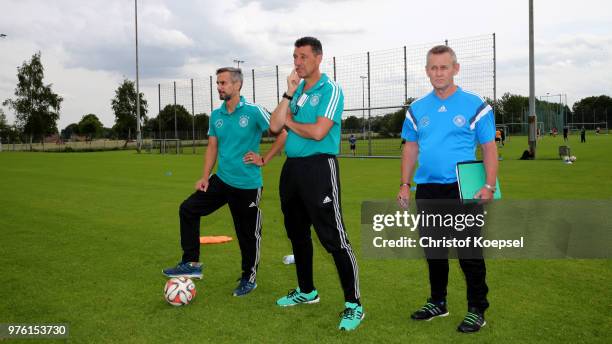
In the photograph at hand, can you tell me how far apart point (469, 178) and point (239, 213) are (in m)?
2.44

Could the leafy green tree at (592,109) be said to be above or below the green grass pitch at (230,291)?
above

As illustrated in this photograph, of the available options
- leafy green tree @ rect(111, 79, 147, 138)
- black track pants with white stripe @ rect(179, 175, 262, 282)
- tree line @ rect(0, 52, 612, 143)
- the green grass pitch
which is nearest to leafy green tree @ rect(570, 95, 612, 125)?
tree line @ rect(0, 52, 612, 143)

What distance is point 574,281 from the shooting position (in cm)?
549

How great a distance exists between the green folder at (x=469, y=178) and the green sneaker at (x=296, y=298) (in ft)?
5.85

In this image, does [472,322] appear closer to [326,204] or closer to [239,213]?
[326,204]

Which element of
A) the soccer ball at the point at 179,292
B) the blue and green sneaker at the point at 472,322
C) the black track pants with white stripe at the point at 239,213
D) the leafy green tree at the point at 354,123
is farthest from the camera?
the leafy green tree at the point at 354,123

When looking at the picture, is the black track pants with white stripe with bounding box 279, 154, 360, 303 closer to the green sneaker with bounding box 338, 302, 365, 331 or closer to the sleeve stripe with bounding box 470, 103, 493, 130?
the green sneaker with bounding box 338, 302, 365, 331

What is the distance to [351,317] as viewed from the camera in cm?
433

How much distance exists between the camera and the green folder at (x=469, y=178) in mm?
4031

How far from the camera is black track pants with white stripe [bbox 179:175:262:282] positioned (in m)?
5.46

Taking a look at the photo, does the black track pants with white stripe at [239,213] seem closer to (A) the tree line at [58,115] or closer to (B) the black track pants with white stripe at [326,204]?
(B) the black track pants with white stripe at [326,204]

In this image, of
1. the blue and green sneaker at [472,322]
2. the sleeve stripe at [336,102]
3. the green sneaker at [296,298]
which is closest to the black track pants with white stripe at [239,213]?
the green sneaker at [296,298]

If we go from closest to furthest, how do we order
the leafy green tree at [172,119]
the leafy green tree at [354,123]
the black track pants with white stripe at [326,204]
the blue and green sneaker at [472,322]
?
the blue and green sneaker at [472,322] < the black track pants with white stripe at [326,204] < the leafy green tree at [354,123] < the leafy green tree at [172,119]

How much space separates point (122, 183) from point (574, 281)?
13720 mm
